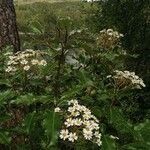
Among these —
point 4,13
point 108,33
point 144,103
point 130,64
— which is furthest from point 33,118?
point 130,64

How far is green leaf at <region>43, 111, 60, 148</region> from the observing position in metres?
4.30

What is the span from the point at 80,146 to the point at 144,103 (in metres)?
7.57

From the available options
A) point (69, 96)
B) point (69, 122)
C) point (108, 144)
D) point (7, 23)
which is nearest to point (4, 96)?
point (69, 96)

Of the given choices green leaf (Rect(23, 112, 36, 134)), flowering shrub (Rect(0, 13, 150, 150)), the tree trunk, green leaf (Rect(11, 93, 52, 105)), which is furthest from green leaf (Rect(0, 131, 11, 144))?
the tree trunk

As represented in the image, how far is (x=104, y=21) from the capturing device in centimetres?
1394

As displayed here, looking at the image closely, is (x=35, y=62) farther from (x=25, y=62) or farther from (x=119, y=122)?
(x=119, y=122)

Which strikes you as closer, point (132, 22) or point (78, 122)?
point (78, 122)

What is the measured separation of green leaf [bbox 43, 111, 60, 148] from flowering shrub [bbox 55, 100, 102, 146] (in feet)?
0.20

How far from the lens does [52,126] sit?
4.34 m

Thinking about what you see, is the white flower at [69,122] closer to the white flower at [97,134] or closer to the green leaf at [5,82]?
the white flower at [97,134]

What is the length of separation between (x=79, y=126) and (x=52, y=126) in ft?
0.74

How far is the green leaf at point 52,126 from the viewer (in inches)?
169

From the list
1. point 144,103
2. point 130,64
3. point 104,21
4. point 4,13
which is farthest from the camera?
point 104,21

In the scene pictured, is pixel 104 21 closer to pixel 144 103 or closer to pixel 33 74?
pixel 144 103
